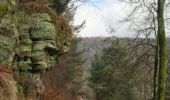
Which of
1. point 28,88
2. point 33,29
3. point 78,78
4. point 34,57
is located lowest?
point 78,78

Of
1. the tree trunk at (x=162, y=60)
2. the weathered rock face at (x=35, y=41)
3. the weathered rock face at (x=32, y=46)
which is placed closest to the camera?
the tree trunk at (x=162, y=60)

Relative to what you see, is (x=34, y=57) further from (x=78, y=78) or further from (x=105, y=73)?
(x=78, y=78)

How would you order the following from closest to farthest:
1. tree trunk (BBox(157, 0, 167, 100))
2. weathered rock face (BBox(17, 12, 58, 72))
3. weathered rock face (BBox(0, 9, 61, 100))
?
tree trunk (BBox(157, 0, 167, 100)) < weathered rock face (BBox(0, 9, 61, 100)) < weathered rock face (BBox(17, 12, 58, 72))

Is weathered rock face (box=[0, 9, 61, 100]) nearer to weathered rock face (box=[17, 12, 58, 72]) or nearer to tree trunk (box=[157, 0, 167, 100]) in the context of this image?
weathered rock face (box=[17, 12, 58, 72])

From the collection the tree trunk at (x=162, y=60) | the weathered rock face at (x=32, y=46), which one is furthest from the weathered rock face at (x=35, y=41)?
the tree trunk at (x=162, y=60)

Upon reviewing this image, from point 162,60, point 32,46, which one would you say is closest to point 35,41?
point 32,46

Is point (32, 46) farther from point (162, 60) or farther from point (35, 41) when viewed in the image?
point (162, 60)

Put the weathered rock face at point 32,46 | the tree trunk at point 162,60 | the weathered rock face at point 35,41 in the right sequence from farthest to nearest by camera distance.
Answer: the weathered rock face at point 35,41
the weathered rock face at point 32,46
the tree trunk at point 162,60

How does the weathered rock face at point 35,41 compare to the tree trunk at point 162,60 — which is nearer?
the tree trunk at point 162,60

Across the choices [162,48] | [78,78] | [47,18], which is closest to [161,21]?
[162,48]

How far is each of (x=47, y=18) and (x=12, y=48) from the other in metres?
3.01

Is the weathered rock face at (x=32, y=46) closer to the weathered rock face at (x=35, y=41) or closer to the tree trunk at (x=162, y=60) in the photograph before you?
the weathered rock face at (x=35, y=41)

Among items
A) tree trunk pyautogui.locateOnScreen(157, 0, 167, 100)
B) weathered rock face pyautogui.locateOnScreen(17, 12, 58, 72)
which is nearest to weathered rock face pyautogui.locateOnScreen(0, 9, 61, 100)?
weathered rock face pyautogui.locateOnScreen(17, 12, 58, 72)

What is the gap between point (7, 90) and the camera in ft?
47.5
